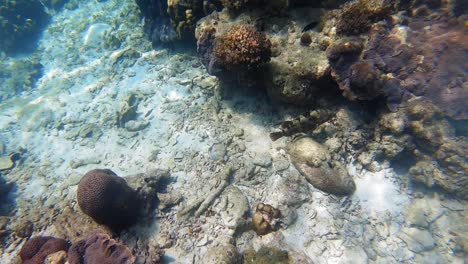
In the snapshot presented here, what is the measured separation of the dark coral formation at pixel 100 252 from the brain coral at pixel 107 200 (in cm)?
50

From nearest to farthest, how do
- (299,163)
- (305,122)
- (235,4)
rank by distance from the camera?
(299,163), (305,122), (235,4)

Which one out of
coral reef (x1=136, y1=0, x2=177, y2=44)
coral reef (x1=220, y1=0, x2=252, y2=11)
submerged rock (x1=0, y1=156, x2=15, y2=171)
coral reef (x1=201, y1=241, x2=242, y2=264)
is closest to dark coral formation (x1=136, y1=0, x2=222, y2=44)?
coral reef (x1=136, y1=0, x2=177, y2=44)

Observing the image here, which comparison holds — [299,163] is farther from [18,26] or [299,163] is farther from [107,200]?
[18,26]

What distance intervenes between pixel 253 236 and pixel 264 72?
3637mm

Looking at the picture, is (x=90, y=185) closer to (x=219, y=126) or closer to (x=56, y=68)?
(x=219, y=126)

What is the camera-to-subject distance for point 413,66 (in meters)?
5.43

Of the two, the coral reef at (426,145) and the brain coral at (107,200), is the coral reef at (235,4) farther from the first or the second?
the brain coral at (107,200)

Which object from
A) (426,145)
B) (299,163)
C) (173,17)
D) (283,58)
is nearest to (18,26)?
(173,17)

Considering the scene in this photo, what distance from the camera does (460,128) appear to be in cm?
560

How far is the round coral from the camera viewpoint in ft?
18.1

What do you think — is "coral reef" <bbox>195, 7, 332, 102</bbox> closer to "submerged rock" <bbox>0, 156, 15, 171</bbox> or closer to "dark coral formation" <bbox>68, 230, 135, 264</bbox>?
"dark coral formation" <bbox>68, 230, 135, 264</bbox>

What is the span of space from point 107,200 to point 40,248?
166 centimetres

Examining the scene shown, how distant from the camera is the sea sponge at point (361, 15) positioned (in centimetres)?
560

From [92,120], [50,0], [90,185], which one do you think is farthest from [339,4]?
[50,0]
